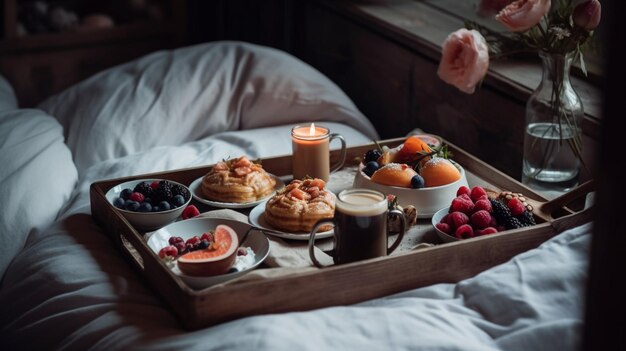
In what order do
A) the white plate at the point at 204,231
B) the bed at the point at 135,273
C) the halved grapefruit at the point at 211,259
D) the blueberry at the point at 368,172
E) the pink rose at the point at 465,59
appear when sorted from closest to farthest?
the bed at the point at 135,273 < the halved grapefruit at the point at 211,259 < the white plate at the point at 204,231 < the blueberry at the point at 368,172 < the pink rose at the point at 465,59

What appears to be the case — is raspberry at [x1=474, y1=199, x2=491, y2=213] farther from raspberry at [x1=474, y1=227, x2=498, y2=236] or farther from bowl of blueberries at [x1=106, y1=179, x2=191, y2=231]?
bowl of blueberries at [x1=106, y1=179, x2=191, y2=231]

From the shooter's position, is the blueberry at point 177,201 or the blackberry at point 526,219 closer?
the blackberry at point 526,219

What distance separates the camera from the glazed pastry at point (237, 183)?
5.39ft

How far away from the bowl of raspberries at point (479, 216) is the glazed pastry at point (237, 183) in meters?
0.35

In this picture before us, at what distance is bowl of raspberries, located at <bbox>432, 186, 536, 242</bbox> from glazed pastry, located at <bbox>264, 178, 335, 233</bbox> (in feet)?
0.62

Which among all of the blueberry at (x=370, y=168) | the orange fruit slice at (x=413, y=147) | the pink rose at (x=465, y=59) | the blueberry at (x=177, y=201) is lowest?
the blueberry at (x=177, y=201)

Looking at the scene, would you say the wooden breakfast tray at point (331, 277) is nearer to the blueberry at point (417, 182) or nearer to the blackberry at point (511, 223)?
the blackberry at point (511, 223)

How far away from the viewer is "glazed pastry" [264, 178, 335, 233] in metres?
1.49

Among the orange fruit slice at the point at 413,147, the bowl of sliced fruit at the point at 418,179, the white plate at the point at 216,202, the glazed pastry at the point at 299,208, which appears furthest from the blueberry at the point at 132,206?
the orange fruit slice at the point at 413,147

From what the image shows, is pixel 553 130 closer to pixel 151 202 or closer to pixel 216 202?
pixel 216 202

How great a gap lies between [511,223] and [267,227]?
416 mm

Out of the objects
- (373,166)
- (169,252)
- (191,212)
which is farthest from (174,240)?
(373,166)

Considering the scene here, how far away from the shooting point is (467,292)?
1.29 meters

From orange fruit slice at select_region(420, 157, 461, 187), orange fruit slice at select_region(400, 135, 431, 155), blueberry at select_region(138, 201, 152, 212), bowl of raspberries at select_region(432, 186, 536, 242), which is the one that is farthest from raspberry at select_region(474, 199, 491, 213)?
blueberry at select_region(138, 201, 152, 212)
